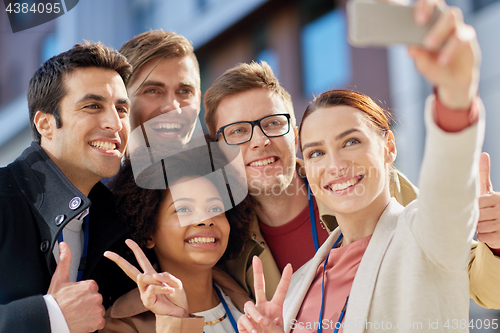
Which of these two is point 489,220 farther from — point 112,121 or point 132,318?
point 112,121

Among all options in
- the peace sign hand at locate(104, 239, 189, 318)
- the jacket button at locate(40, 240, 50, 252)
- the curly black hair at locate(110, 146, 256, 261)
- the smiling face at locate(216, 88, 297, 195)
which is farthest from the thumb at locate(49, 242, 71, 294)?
the smiling face at locate(216, 88, 297, 195)

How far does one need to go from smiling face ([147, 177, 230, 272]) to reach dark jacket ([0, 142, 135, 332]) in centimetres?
26

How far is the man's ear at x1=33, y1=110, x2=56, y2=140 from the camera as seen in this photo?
8.89ft

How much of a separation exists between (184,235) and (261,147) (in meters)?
0.79

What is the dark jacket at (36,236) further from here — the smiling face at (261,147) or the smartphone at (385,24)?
the smartphone at (385,24)

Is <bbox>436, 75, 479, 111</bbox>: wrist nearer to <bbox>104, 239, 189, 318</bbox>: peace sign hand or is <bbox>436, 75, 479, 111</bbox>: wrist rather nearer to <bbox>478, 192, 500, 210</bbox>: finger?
<bbox>478, 192, 500, 210</bbox>: finger

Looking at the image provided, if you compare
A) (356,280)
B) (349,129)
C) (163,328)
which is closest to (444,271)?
(356,280)

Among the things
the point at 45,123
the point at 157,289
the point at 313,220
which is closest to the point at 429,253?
the point at 157,289

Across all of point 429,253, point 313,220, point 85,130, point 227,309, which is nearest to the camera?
point 429,253

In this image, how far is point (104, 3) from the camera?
32.6 ft

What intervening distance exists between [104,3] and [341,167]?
9331mm

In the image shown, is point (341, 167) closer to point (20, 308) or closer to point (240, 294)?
point (240, 294)

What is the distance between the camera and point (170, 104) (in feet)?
11.5

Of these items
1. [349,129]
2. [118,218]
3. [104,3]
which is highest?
[104,3]
